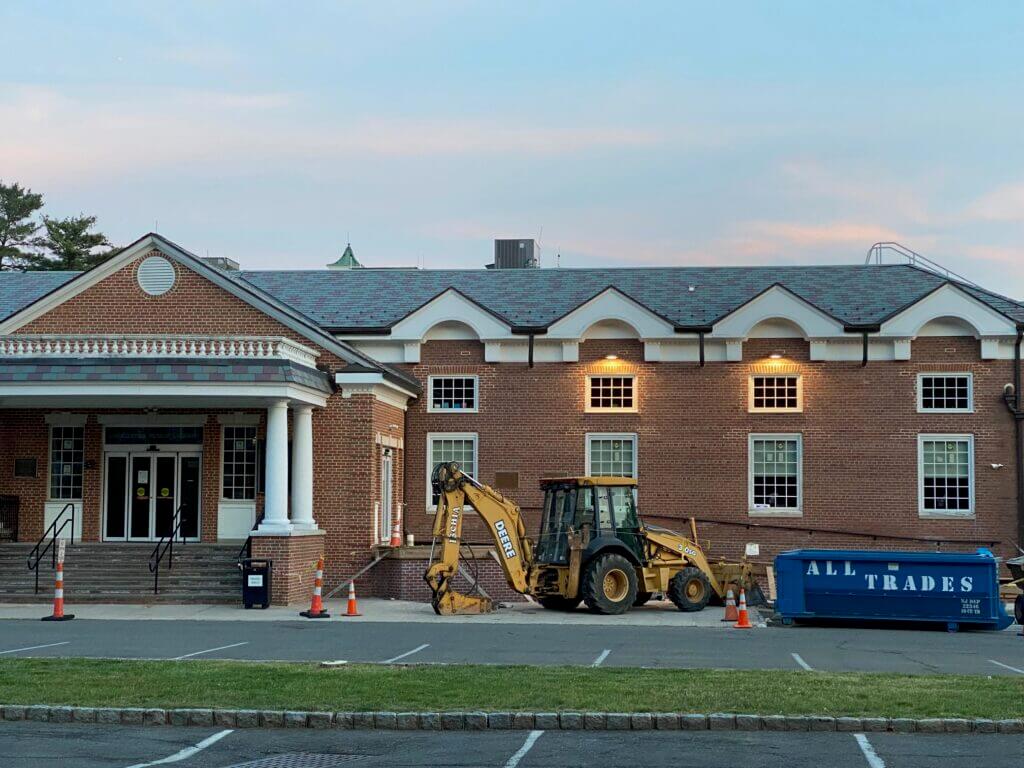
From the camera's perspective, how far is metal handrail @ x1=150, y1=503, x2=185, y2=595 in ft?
87.9

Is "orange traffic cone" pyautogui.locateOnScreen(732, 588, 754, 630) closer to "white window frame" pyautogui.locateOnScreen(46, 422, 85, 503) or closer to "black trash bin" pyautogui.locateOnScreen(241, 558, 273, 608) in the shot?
"black trash bin" pyautogui.locateOnScreen(241, 558, 273, 608)

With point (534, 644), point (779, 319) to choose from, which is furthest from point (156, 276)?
point (534, 644)

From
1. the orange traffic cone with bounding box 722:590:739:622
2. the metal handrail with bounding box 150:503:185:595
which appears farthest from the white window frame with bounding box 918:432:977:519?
the metal handrail with bounding box 150:503:185:595

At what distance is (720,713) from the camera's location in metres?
11.7

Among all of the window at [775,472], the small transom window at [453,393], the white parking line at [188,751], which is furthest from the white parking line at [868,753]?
the small transom window at [453,393]

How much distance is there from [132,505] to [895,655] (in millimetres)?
18724

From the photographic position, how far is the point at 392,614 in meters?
24.7

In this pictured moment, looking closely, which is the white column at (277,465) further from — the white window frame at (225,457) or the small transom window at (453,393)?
the small transom window at (453,393)

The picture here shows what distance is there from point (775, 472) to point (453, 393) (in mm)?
8012

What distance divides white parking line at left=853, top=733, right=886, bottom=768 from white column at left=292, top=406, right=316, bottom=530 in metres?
18.2

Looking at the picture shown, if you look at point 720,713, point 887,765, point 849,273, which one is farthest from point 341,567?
point 887,765

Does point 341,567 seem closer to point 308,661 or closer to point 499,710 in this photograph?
point 308,661

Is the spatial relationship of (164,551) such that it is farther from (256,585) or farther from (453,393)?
(453,393)

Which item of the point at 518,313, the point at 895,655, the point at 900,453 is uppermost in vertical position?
the point at 518,313
